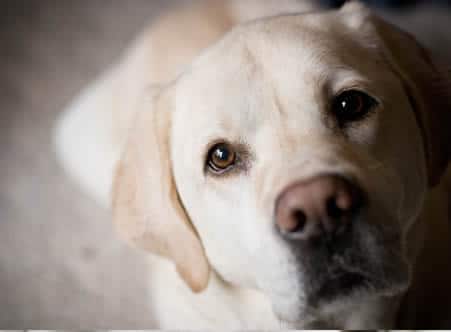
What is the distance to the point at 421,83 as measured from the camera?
1662 millimetres

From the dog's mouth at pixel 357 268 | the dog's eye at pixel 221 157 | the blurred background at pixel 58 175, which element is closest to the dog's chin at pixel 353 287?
the dog's mouth at pixel 357 268

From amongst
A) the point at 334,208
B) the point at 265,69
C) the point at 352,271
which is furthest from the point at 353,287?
the point at 265,69

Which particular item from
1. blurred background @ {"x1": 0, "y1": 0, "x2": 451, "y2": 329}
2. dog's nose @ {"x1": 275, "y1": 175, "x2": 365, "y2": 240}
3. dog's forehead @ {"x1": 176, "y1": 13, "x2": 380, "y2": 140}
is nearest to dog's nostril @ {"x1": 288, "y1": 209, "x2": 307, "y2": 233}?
dog's nose @ {"x1": 275, "y1": 175, "x2": 365, "y2": 240}

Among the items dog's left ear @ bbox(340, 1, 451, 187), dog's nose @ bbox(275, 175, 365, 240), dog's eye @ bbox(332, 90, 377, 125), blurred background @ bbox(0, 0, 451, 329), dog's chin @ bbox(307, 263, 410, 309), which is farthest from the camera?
blurred background @ bbox(0, 0, 451, 329)

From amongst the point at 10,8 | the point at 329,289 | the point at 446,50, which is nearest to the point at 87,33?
the point at 10,8

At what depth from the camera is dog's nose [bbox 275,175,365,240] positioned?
1235mm

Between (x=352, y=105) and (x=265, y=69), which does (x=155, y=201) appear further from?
(x=352, y=105)

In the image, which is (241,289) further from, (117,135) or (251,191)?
(117,135)

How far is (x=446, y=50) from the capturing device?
10.1 feet

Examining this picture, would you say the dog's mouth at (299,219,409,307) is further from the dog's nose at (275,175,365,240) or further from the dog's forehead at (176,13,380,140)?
the dog's forehead at (176,13,380,140)

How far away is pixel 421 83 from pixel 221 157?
674 millimetres

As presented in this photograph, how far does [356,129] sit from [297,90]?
0.64 feet

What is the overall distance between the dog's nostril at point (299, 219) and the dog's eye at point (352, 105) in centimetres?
37

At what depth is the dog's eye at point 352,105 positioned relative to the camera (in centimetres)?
149
